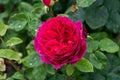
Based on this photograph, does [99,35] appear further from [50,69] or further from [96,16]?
[50,69]

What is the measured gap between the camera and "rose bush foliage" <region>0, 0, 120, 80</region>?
1.12 metres

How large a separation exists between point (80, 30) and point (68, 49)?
0.28 ft

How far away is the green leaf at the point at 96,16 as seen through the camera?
1.45 metres

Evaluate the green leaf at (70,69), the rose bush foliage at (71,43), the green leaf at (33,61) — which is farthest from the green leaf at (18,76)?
the green leaf at (70,69)

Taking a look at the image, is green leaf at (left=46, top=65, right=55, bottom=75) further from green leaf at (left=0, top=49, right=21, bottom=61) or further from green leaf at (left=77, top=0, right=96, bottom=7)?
green leaf at (left=77, top=0, right=96, bottom=7)

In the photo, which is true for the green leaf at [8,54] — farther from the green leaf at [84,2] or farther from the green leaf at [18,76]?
the green leaf at [84,2]

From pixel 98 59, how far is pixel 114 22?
0.25m

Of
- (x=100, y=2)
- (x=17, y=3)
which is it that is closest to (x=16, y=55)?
(x=100, y=2)

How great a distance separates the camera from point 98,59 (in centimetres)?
133

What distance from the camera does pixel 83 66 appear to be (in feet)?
4.10

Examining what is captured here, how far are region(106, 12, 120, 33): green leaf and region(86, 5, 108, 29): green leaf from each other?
54mm

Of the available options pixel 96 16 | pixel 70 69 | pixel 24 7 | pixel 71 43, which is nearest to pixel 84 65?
pixel 70 69

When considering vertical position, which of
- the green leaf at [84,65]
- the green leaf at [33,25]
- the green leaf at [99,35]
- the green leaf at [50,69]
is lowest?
the green leaf at [99,35]

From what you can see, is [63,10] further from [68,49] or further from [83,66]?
[68,49]
